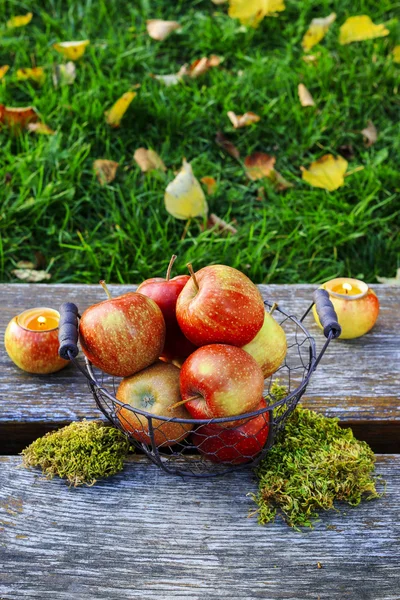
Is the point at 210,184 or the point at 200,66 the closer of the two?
the point at 210,184

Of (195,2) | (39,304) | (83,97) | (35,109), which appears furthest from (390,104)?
(39,304)

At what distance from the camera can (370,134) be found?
309 cm

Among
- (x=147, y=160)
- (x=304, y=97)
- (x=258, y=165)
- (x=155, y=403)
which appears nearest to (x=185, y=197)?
(x=147, y=160)

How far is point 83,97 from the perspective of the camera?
3049 millimetres

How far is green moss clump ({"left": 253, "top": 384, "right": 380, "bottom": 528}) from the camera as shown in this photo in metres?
1.24

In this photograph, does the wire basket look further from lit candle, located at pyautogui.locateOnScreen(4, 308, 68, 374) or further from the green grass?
the green grass

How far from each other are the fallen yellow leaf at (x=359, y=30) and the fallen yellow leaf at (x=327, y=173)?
92 centimetres

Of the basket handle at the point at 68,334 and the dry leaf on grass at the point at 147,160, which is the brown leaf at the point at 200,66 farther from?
the basket handle at the point at 68,334

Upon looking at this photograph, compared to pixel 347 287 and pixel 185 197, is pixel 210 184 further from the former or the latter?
pixel 347 287

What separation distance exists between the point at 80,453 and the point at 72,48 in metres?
2.46

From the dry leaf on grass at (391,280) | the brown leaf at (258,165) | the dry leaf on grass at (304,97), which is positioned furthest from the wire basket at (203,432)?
the dry leaf on grass at (304,97)

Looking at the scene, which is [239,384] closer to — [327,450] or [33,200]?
[327,450]

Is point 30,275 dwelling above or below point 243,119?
below

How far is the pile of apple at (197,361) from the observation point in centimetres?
121
